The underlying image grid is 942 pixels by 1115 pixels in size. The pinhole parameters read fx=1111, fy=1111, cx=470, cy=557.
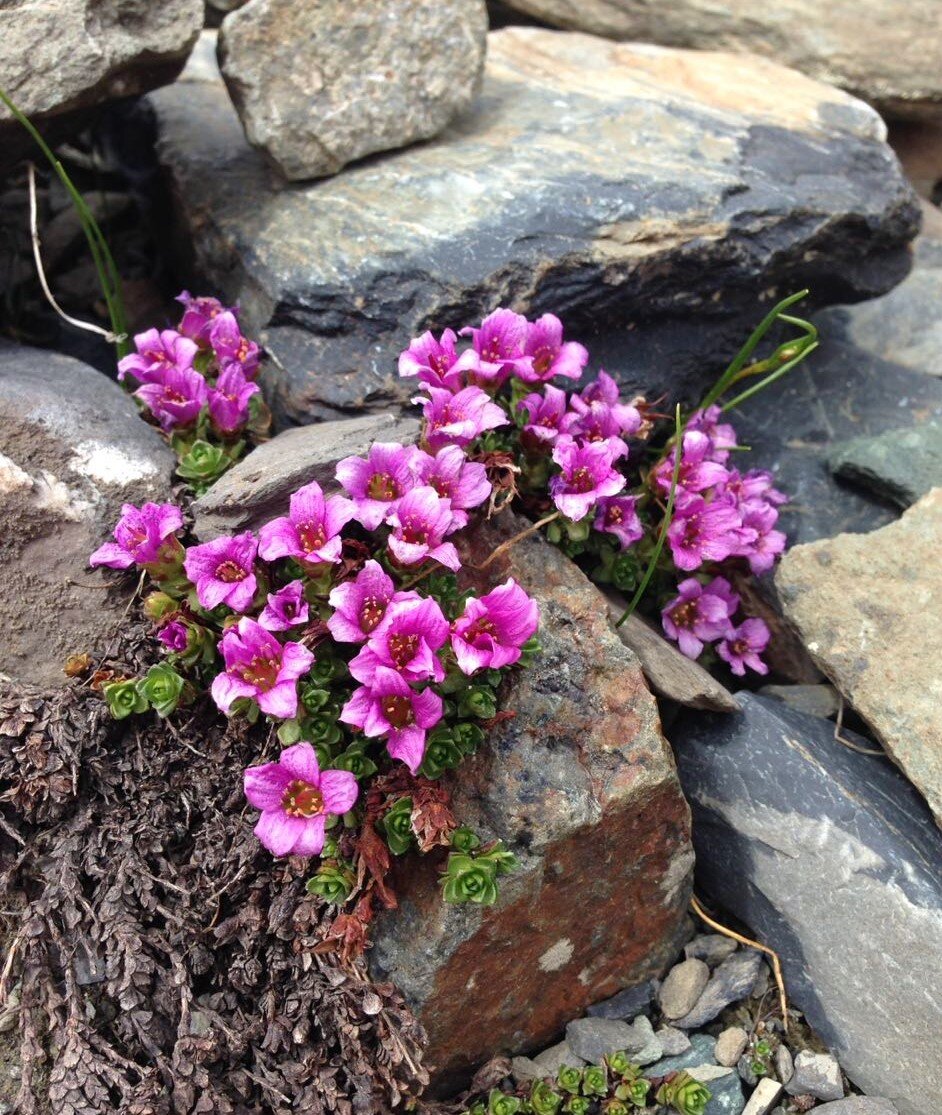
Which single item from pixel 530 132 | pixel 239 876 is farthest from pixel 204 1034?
pixel 530 132

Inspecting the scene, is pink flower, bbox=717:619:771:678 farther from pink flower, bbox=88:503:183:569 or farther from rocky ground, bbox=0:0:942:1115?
pink flower, bbox=88:503:183:569

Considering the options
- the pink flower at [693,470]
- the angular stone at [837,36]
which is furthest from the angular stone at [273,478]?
the angular stone at [837,36]

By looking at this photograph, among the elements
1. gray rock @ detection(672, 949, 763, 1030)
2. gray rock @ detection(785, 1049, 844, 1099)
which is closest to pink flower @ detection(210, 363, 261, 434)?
gray rock @ detection(672, 949, 763, 1030)

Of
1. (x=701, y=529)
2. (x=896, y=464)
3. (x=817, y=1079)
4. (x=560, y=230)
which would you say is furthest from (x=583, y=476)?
(x=817, y=1079)

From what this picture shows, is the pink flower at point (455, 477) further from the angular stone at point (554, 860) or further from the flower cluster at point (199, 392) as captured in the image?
the flower cluster at point (199, 392)

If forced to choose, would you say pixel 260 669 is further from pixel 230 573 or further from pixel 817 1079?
pixel 817 1079

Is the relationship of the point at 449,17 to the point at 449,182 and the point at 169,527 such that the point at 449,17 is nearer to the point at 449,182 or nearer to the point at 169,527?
the point at 449,182
